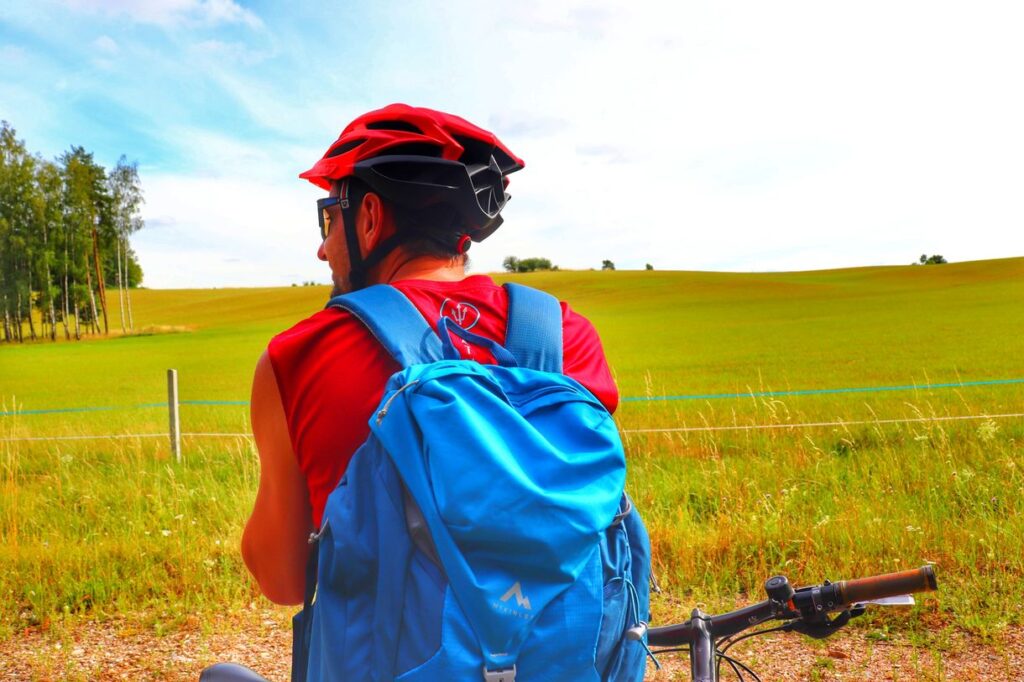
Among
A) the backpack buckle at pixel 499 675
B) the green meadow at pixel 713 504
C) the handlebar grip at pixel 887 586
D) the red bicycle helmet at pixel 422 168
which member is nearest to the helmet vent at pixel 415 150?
the red bicycle helmet at pixel 422 168

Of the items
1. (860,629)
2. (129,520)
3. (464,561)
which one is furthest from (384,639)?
(129,520)

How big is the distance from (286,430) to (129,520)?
520 cm

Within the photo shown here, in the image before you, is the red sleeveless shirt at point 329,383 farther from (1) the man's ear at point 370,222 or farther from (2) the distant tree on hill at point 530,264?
(2) the distant tree on hill at point 530,264

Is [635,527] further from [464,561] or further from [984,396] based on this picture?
[984,396]

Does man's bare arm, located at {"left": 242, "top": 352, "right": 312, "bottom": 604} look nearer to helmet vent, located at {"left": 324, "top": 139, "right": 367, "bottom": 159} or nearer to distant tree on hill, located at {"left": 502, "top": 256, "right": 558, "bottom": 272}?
helmet vent, located at {"left": 324, "top": 139, "right": 367, "bottom": 159}

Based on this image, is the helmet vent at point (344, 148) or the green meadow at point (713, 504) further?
the green meadow at point (713, 504)

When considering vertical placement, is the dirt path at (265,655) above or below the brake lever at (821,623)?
below

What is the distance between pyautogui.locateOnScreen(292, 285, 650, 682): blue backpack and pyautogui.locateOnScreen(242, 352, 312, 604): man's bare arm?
0.62ft

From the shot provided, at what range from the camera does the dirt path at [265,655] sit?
368 cm

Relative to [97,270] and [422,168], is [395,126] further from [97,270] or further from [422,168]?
[97,270]

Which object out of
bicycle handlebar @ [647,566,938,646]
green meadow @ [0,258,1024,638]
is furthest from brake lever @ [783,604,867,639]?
green meadow @ [0,258,1024,638]

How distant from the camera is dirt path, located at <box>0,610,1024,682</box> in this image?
368 centimetres

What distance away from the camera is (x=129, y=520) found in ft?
19.2

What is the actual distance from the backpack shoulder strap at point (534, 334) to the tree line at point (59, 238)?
187 feet
